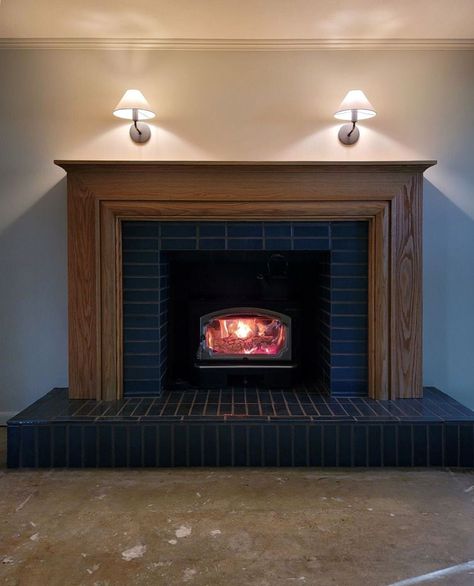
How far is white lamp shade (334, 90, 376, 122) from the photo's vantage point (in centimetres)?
267

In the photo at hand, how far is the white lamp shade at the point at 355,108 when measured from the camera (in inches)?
105

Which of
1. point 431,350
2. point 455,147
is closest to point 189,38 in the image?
point 455,147

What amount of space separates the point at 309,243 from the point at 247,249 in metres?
0.31

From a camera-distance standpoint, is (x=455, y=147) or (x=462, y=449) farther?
(x=455, y=147)

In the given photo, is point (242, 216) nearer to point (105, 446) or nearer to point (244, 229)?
point (244, 229)

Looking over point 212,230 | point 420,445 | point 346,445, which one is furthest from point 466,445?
point 212,230

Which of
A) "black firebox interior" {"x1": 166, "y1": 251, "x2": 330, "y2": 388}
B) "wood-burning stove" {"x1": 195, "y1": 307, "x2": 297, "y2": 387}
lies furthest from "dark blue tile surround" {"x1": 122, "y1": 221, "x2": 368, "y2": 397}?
"wood-burning stove" {"x1": 195, "y1": 307, "x2": 297, "y2": 387}

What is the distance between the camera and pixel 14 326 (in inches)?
113

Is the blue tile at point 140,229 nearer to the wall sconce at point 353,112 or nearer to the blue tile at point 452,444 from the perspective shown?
the wall sconce at point 353,112

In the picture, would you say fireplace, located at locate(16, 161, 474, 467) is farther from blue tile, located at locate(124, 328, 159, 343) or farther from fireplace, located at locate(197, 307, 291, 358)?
fireplace, located at locate(197, 307, 291, 358)

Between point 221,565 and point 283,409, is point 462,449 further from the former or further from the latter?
point 221,565

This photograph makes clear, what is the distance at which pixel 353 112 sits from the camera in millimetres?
2730

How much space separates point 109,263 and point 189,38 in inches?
48.9

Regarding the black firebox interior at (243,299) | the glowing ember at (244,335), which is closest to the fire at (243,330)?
the glowing ember at (244,335)
